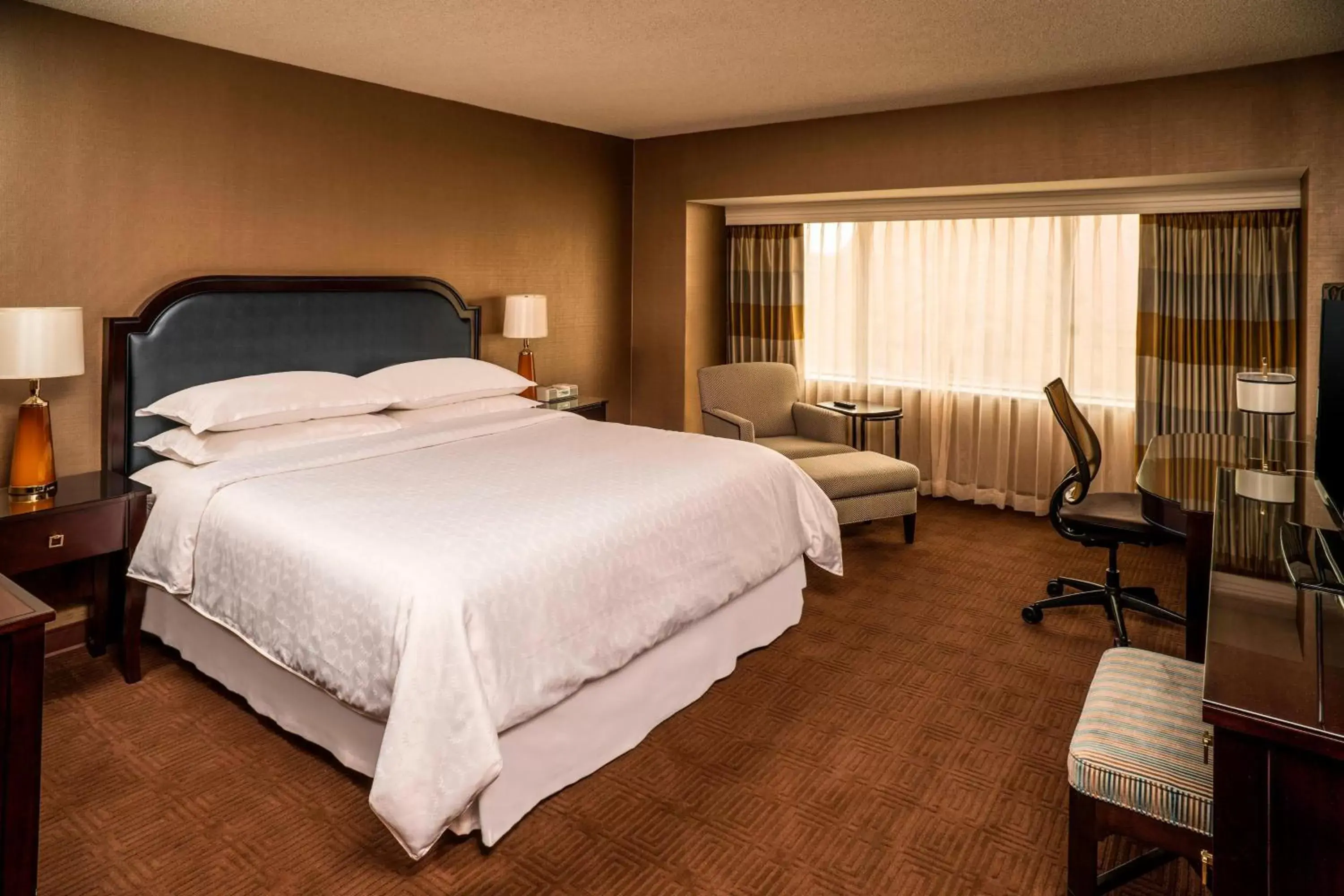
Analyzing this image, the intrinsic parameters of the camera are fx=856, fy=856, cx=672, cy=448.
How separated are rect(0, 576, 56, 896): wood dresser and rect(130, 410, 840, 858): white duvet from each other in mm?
623

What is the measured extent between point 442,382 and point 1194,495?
2958 mm

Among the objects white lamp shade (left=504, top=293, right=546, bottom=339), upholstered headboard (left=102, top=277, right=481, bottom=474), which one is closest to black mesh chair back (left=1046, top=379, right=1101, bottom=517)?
white lamp shade (left=504, top=293, right=546, bottom=339)

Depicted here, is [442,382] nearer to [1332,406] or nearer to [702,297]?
[702,297]

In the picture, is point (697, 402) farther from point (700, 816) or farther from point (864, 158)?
point (700, 816)

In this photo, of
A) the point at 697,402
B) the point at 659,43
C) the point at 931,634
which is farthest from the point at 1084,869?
the point at 697,402

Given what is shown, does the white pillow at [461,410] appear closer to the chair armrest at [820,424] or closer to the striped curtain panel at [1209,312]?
the chair armrest at [820,424]

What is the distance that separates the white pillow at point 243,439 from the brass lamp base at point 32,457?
0.37m

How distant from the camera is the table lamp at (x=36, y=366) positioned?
8.57 feet

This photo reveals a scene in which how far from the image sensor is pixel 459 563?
2070 millimetres

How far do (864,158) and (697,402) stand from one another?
188 cm

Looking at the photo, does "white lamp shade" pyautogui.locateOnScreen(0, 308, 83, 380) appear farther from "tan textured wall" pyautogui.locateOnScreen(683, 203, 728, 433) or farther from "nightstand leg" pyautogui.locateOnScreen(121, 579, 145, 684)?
"tan textured wall" pyautogui.locateOnScreen(683, 203, 728, 433)

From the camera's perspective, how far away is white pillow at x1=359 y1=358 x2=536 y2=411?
3.75 metres

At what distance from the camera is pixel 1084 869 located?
1.66 m

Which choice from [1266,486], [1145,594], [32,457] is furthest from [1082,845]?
[32,457]
